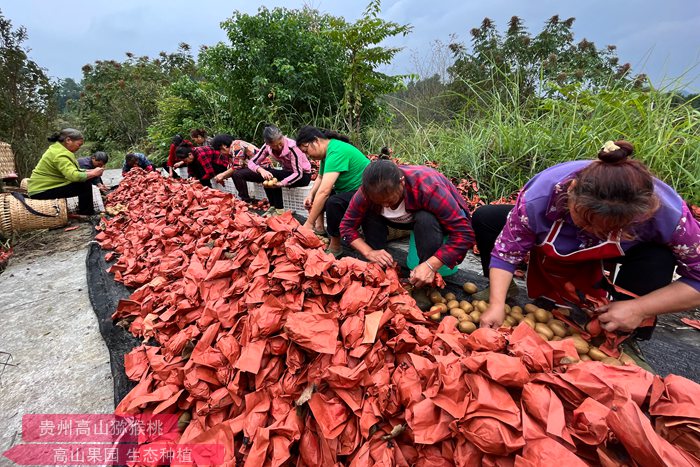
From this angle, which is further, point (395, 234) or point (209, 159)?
point (209, 159)

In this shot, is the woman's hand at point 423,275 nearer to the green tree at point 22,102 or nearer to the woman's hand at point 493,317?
the woman's hand at point 493,317

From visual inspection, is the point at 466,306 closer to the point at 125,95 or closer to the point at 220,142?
the point at 220,142

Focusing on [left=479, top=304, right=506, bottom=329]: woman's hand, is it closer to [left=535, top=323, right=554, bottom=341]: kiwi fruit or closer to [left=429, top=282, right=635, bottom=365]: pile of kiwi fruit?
[left=429, top=282, right=635, bottom=365]: pile of kiwi fruit

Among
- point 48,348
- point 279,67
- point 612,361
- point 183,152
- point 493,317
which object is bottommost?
point 48,348

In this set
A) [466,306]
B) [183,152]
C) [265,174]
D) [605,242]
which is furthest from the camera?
[183,152]

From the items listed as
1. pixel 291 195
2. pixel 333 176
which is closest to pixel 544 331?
pixel 333 176

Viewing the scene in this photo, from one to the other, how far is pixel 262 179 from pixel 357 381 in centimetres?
339

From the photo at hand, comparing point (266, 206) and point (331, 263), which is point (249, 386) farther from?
point (266, 206)

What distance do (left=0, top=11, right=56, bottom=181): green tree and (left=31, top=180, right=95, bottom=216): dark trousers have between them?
2047 millimetres

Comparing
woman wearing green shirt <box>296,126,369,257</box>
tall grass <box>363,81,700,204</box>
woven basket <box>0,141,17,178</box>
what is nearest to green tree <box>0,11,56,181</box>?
woven basket <box>0,141,17,178</box>

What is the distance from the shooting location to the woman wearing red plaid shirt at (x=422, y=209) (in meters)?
1.67

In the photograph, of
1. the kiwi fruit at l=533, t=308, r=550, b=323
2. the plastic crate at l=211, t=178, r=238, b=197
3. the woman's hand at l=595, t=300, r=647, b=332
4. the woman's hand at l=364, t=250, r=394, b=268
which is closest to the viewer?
the woman's hand at l=595, t=300, r=647, b=332

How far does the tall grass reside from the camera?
2451 millimetres

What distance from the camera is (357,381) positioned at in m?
1.03
